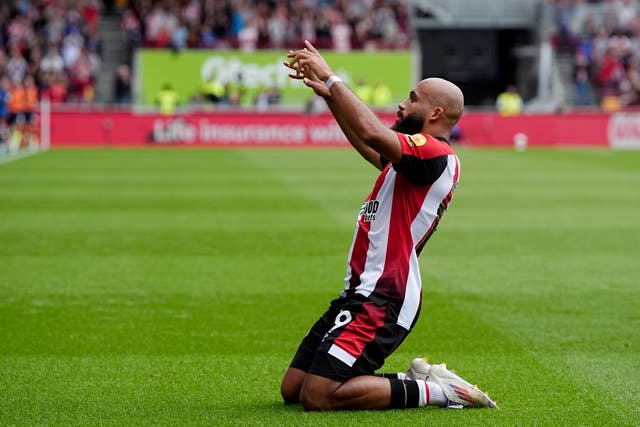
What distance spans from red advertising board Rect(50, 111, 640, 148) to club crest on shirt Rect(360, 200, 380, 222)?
3124 centimetres

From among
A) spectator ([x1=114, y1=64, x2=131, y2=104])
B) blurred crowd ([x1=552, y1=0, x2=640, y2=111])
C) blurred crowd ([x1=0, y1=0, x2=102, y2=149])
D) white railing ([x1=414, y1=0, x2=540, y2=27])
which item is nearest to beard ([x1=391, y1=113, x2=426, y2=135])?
blurred crowd ([x1=0, y1=0, x2=102, y2=149])

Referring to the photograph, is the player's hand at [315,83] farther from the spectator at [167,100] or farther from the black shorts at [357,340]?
the spectator at [167,100]

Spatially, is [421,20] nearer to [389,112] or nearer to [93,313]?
[389,112]

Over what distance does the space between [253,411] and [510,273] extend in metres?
5.79

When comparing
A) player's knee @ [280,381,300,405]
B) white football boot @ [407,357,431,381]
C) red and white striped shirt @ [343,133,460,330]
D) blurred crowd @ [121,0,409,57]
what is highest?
blurred crowd @ [121,0,409,57]

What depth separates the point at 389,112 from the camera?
39.1m

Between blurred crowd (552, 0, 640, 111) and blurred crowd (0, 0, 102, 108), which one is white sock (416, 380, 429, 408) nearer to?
blurred crowd (0, 0, 102, 108)

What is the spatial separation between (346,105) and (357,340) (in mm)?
1318

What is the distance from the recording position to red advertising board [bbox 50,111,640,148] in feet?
122

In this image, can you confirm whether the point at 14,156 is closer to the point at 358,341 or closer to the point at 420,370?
the point at 420,370

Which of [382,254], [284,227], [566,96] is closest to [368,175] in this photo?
[284,227]

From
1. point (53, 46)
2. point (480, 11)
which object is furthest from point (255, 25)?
point (480, 11)

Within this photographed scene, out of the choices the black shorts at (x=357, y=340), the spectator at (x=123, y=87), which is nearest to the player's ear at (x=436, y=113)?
the black shorts at (x=357, y=340)

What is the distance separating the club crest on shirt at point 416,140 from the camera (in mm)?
5883
